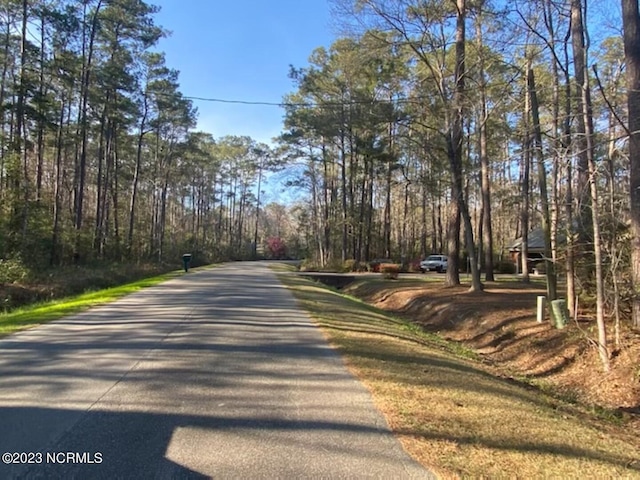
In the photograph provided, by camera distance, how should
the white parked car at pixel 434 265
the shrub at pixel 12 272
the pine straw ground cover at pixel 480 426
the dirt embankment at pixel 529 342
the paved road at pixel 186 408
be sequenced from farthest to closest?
the white parked car at pixel 434 265, the shrub at pixel 12 272, the dirt embankment at pixel 529 342, the pine straw ground cover at pixel 480 426, the paved road at pixel 186 408

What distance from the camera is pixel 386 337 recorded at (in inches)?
389

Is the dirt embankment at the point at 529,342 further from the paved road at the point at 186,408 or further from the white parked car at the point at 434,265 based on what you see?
the white parked car at the point at 434,265

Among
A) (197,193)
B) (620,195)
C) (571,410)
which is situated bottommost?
(571,410)

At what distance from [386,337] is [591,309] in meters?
5.81

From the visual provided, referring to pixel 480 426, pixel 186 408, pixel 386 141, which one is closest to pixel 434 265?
pixel 386 141

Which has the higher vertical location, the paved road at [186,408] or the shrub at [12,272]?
the shrub at [12,272]

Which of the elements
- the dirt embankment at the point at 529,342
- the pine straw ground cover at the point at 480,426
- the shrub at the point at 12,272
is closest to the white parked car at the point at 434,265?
the dirt embankment at the point at 529,342

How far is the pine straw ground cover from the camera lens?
12.8ft

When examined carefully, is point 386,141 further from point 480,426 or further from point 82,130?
point 480,426

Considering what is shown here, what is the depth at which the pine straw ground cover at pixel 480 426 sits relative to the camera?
3896 millimetres

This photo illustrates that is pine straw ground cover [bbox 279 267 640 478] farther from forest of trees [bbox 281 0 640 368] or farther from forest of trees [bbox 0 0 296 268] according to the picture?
forest of trees [bbox 0 0 296 268]

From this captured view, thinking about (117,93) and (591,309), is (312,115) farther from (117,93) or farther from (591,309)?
(591,309)

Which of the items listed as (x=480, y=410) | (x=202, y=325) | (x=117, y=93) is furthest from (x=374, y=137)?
(x=480, y=410)

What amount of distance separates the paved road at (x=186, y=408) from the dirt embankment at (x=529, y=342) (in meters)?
4.79
